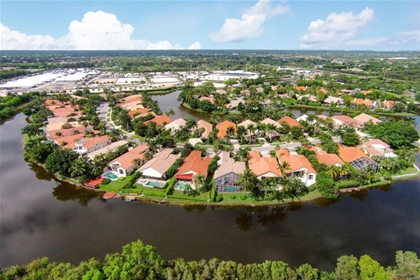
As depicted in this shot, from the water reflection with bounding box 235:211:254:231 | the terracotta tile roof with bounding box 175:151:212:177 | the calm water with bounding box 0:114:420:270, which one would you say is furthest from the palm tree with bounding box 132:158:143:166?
the water reflection with bounding box 235:211:254:231

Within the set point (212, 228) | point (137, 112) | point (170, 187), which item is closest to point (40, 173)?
point (170, 187)

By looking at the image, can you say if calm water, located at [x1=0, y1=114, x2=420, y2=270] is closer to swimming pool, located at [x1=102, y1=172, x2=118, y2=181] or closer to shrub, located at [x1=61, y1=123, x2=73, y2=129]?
swimming pool, located at [x1=102, y1=172, x2=118, y2=181]

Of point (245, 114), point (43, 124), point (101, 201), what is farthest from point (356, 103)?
point (43, 124)

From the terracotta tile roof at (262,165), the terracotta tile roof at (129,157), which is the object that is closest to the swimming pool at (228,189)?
the terracotta tile roof at (262,165)

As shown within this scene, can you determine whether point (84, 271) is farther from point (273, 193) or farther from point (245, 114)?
point (245, 114)

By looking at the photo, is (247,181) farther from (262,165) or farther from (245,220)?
(262,165)

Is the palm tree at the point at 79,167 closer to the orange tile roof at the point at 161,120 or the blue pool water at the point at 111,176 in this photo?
the blue pool water at the point at 111,176
